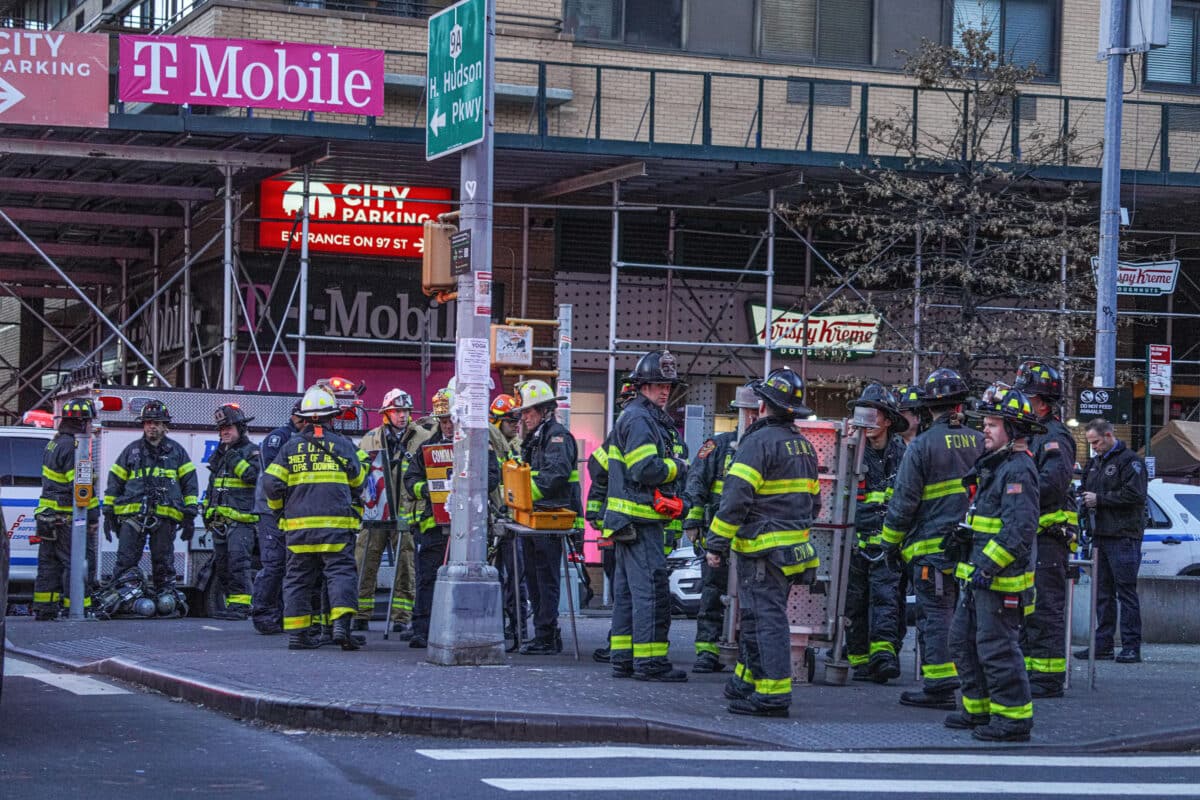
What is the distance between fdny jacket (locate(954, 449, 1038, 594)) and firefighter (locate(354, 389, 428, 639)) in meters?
5.87

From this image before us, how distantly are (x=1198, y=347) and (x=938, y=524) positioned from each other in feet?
66.1

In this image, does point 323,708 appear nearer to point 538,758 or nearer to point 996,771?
point 538,758

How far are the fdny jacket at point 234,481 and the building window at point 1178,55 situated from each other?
17.5 m

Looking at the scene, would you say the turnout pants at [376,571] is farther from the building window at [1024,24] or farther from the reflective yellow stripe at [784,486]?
the building window at [1024,24]

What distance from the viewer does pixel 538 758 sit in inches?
349

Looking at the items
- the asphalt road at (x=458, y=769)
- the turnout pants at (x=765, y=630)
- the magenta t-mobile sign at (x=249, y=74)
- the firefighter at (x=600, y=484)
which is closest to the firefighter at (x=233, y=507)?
the firefighter at (x=600, y=484)

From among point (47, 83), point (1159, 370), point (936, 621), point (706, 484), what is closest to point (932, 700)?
point (936, 621)

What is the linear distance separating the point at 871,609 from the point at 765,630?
2.42 meters

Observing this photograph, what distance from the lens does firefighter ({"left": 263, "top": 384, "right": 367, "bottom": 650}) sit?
1298 centimetres

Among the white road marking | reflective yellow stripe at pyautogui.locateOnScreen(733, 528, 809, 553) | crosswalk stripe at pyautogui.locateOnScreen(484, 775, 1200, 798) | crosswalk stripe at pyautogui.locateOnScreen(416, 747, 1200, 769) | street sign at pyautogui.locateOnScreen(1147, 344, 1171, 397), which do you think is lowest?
the white road marking

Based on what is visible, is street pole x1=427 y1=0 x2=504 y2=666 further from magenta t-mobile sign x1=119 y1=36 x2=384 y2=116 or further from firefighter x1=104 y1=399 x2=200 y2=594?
magenta t-mobile sign x1=119 y1=36 x2=384 y2=116

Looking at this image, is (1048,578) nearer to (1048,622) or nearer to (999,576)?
(1048,622)

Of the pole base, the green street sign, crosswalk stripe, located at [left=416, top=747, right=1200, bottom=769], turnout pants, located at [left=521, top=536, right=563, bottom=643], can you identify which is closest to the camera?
crosswalk stripe, located at [left=416, top=747, right=1200, bottom=769]


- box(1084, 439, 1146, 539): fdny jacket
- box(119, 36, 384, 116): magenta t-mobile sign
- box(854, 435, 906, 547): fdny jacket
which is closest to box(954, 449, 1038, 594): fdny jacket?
box(854, 435, 906, 547): fdny jacket
